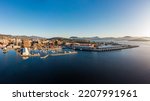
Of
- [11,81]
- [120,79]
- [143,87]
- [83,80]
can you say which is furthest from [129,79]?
[11,81]

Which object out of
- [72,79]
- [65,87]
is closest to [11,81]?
[72,79]

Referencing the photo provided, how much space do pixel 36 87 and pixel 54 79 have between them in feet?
6.56

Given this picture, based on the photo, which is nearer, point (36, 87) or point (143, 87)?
point (36, 87)

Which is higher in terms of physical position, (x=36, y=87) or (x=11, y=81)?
(x=36, y=87)

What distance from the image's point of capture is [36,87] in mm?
1666

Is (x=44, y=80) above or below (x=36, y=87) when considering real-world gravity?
below

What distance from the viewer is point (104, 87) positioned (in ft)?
5.45

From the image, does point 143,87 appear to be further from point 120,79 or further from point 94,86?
point 120,79

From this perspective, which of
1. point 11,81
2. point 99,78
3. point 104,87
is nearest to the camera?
point 104,87

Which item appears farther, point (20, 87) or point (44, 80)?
point (44, 80)

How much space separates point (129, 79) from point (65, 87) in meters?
2.34

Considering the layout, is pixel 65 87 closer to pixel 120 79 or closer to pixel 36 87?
pixel 36 87

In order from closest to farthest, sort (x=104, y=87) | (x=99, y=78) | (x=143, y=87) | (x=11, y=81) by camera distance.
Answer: (x=104, y=87) → (x=143, y=87) → (x=11, y=81) → (x=99, y=78)

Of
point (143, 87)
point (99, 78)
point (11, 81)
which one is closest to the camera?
point (143, 87)
